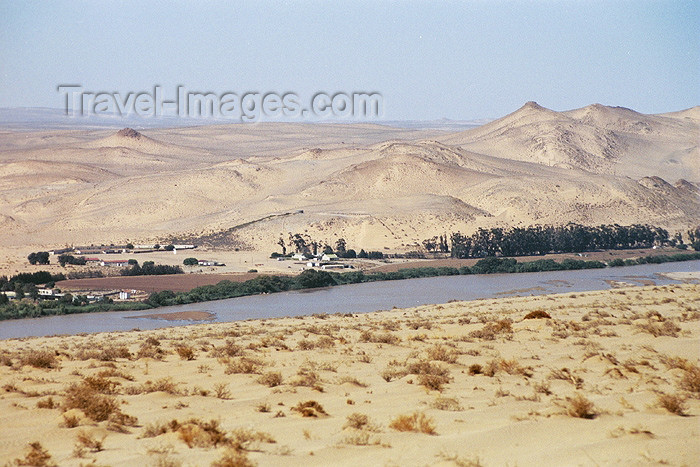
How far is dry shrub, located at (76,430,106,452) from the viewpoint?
8016 mm

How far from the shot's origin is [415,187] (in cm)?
10106

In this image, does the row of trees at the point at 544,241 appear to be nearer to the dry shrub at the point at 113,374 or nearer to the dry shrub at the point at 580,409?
the dry shrub at the point at 113,374

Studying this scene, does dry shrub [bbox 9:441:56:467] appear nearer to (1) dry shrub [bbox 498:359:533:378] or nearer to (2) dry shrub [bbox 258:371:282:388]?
(2) dry shrub [bbox 258:371:282:388]

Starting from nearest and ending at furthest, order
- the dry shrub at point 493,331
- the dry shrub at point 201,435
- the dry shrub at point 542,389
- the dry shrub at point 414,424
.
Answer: the dry shrub at point 201,435 < the dry shrub at point 414,424 < the dry shrub at point 542,389 < the dry shrub at point 493,331

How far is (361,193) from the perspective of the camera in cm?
9825

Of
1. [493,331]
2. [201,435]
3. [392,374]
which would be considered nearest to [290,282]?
[493,331]

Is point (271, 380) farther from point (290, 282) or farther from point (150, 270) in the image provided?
point (150, 270)

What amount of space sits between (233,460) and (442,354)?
6491 millimetres

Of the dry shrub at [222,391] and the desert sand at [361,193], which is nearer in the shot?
the dry shrub at [222,391]

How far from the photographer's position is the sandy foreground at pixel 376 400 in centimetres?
768

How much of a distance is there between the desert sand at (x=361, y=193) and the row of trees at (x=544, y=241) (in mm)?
8411

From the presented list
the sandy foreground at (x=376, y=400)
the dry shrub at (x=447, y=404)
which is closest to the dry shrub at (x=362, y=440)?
the sandy foreground at (x=376, y=400)

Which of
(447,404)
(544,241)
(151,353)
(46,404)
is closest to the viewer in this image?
(447,404)

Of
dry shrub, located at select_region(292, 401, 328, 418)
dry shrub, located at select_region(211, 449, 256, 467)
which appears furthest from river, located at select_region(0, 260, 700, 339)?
dry shrub, located at select_region(211, 449, 256, 467)
